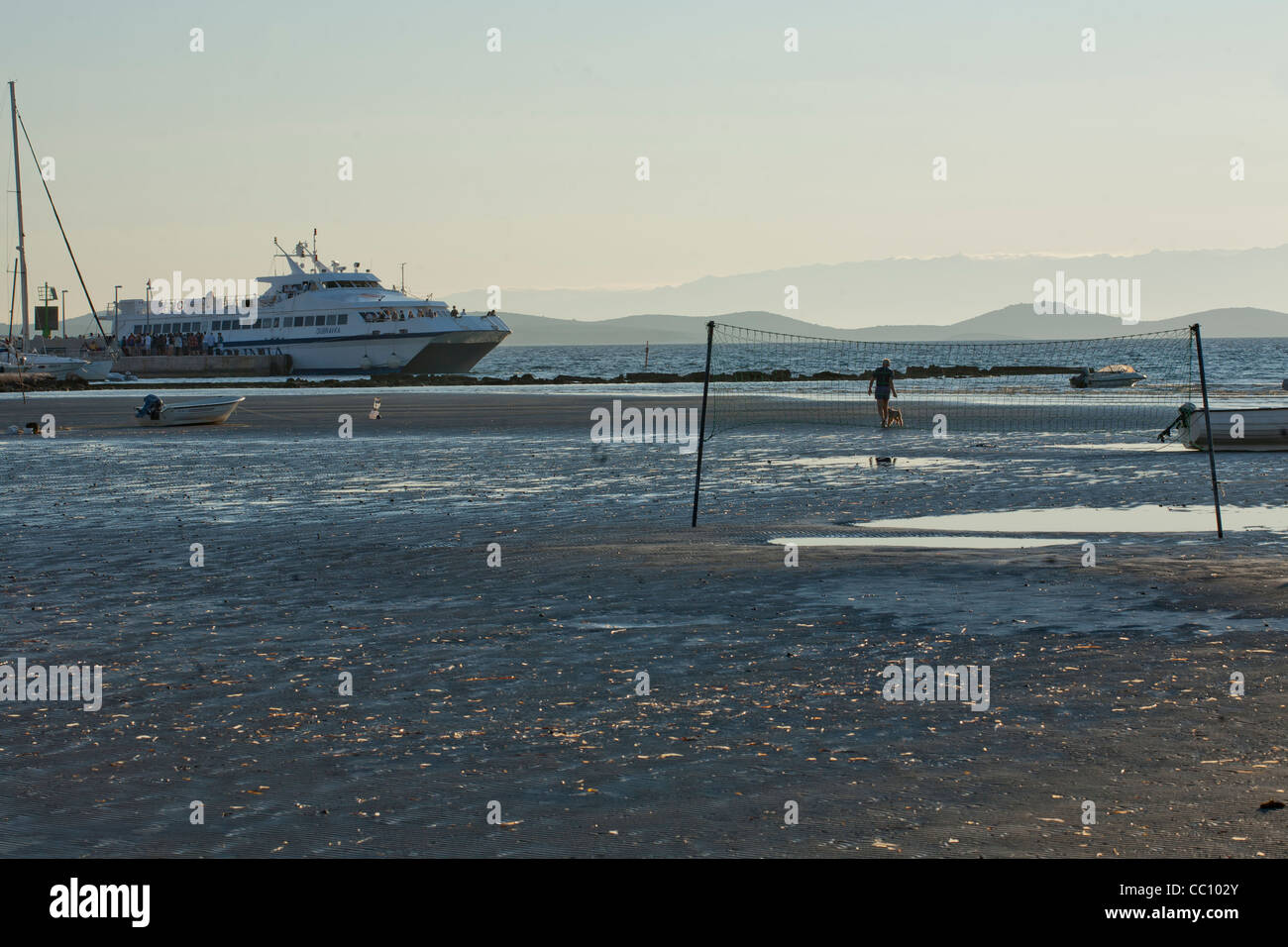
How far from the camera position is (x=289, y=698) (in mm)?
7500

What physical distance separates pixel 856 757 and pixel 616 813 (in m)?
1.34

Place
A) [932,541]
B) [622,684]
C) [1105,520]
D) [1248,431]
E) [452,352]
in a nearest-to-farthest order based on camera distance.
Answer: [622,684]
[932,541]
[1105,520]
[1248,431]
[452,352]

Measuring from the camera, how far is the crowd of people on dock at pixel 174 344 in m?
102

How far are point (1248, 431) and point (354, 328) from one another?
248 ft

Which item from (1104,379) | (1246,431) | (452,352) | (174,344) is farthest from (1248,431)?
(174,344)

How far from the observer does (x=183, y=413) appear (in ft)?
126

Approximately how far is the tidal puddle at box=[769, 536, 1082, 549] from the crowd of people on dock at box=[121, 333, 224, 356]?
93.1 metres

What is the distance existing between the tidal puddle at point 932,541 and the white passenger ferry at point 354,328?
3081 inches

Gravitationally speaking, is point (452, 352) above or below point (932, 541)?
above

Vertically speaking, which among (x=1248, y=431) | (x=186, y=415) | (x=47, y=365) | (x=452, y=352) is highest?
(x=452, y=352)

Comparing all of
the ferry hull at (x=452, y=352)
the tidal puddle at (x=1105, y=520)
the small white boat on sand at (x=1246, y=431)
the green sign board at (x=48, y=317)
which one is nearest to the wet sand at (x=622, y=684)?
the tidal puddle at (x=1105, y=520)

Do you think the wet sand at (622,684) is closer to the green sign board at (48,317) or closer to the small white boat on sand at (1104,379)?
the small white boat on sand at (1104,379)

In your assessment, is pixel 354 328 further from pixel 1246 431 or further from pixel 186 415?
pixel 1246 431

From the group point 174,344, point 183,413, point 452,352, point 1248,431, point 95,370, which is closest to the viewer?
point 1248,431
